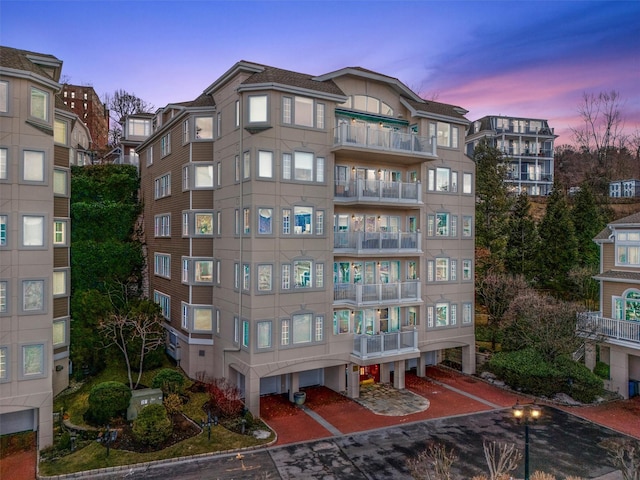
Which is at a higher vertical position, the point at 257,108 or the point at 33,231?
the point at 257,108

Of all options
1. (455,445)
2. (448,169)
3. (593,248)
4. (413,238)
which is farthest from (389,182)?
(593,248)

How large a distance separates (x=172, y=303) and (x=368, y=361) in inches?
537

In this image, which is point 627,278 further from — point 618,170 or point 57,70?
point 618,170

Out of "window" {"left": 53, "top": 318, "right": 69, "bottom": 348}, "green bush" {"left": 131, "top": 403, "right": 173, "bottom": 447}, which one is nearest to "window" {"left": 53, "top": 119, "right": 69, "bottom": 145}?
"window" {"left": 53, "top": 318, "right": 69, "bottom": 348}

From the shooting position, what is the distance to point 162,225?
29.4 metres

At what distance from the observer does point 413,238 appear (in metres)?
24.6

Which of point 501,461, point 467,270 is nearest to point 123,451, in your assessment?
point 501,461

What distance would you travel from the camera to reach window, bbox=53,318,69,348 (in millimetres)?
22516

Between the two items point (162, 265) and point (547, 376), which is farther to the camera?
point (162, 265)

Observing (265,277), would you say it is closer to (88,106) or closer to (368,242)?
(368,242)

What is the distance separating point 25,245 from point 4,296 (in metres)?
2.09

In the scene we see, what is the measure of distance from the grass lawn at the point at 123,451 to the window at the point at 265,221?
29.2 feet

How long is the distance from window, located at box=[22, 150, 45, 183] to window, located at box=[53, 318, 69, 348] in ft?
28.8

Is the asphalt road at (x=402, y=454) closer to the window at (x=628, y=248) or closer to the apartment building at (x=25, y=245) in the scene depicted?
the apartment building at (x=25, y=245)
